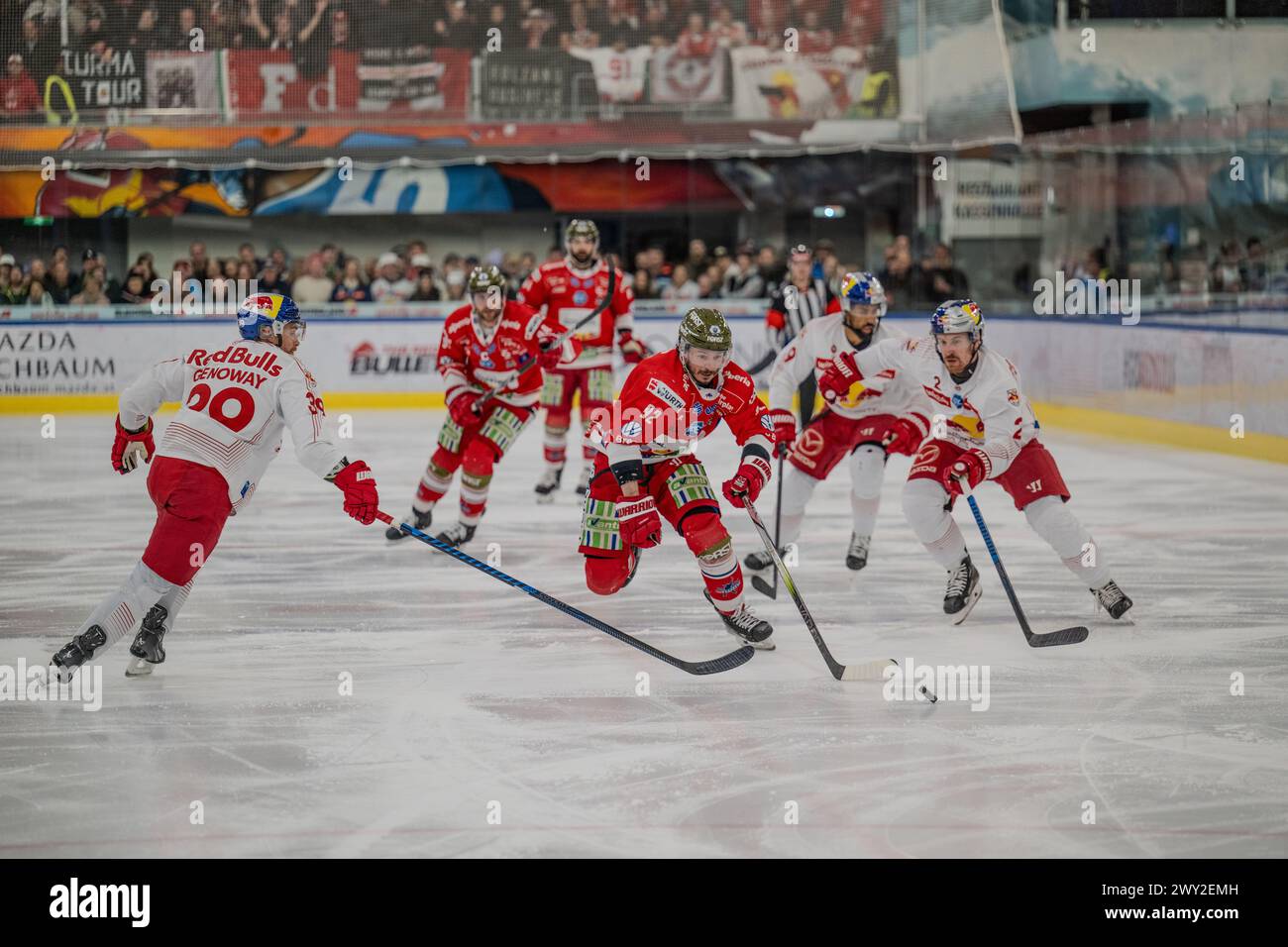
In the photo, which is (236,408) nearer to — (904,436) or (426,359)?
(904,436)

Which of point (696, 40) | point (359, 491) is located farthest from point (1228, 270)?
point (359, 491)

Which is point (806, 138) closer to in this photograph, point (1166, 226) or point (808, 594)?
point (1166, 226)

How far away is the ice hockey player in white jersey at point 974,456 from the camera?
5.29 metres

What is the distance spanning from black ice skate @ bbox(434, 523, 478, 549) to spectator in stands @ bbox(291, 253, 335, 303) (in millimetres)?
6622

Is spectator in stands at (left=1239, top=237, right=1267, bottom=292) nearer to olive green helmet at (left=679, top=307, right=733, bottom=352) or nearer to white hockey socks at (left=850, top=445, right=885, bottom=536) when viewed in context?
white hockey socks at (left=850, top=445, right=885, bottom=536)

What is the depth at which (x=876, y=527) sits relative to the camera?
763cm

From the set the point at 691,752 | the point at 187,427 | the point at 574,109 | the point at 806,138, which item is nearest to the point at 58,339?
the point at 574,109

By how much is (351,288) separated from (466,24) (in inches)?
126

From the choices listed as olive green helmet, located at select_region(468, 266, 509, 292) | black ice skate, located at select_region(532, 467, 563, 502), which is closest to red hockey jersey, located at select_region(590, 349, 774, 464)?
olive green helmet, located at select_region(468, 266, 509, 292)

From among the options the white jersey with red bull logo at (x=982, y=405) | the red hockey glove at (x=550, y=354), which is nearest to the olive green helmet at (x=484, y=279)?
the red hockey glove at (x=550, y=354)

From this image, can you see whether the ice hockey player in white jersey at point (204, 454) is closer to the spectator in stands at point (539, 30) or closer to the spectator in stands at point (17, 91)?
the spectator in stands at point (17, 91)

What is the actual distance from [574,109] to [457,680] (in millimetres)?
10878
